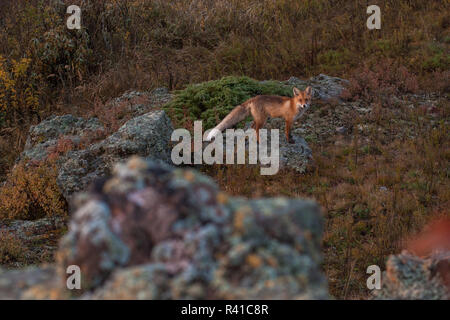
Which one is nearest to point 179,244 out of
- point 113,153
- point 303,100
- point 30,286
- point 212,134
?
point 30,286

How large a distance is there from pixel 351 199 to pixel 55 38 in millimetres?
8668

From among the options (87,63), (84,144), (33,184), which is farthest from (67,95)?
(33,184)

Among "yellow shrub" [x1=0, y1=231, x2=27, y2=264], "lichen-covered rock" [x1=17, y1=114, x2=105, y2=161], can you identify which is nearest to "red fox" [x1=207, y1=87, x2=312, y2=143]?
"lichen-covered rock" [x1=17, y1=114, x2=105, y2=161]

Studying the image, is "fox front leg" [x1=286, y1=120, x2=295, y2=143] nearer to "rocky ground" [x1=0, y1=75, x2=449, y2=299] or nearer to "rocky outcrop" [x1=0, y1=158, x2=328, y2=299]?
"rocky ground" [x1=0, y1=75, x2=449, y2=299]

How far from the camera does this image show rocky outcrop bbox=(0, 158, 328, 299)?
2107mm

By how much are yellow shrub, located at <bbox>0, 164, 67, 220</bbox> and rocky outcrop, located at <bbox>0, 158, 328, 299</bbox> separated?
564cm

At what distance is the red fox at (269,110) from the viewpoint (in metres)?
8.35

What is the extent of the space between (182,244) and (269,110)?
6.59m

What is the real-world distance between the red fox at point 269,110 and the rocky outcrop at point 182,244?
6.16 metres

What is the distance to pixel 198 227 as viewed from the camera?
6.97 ft

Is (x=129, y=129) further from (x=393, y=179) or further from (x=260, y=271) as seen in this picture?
(x=260, y=271)

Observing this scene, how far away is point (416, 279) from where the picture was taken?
10.7ft

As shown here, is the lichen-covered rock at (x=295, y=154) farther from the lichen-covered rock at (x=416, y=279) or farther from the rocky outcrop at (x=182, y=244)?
→ the rocky outcrop at (x=182, y=244)

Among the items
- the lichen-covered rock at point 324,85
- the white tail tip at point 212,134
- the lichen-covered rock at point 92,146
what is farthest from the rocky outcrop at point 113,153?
the lichen-covered rock at point 324,85
